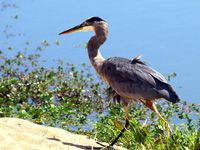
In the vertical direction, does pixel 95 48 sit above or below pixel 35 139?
above

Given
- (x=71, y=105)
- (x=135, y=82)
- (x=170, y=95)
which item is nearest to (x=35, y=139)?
(x=135, y=82)

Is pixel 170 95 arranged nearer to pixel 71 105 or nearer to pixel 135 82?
pixel 135 82

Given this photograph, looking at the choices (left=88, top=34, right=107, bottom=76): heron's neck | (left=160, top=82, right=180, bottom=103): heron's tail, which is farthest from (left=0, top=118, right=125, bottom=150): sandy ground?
(left=88, top=34, right=107, bottom=76): heron's neck

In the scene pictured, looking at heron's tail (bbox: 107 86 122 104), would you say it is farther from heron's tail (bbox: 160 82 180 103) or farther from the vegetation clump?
heron's tail (bbox: 160 82 180 103)

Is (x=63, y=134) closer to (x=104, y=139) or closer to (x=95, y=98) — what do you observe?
(x=104, y=139)

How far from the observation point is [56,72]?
8.80 m

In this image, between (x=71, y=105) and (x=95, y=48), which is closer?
(x=95, y=48)

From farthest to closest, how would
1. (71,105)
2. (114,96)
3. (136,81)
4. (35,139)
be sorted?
(71,105)
(114,96)
(136,81)
(35,139)

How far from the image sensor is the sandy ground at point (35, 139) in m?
4.28

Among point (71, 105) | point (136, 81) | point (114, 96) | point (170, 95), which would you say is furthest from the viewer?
point (71, 105)

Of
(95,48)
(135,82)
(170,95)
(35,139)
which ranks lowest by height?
(35,139)

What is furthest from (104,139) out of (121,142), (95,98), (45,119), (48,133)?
(95,98)

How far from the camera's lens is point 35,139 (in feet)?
15.0

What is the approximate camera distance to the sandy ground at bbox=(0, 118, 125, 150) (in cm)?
428
